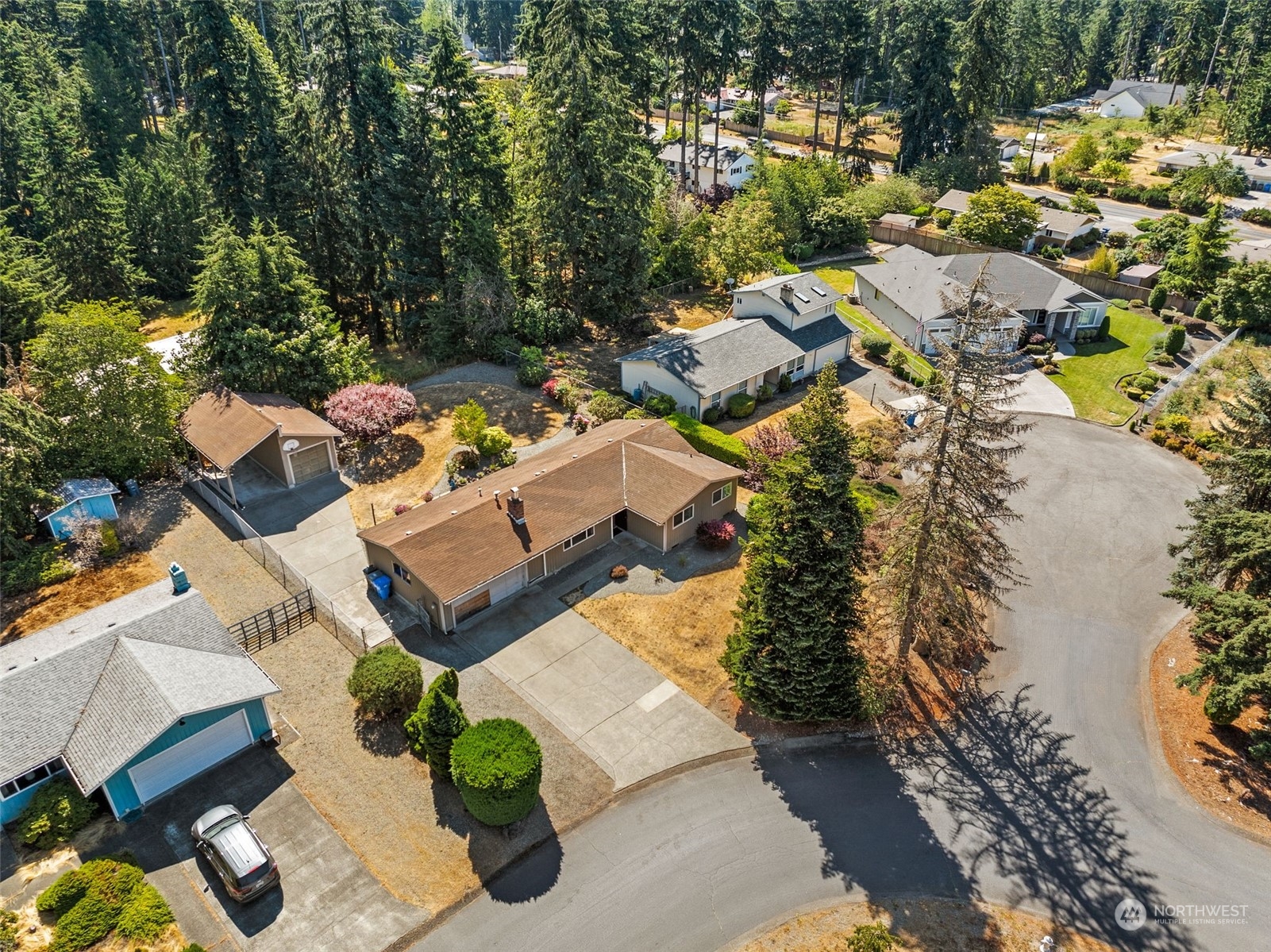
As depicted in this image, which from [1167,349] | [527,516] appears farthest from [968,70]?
[527,516]

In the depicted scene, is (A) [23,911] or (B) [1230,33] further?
(B) [1230,33]

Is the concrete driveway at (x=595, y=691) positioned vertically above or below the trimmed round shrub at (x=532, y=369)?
below

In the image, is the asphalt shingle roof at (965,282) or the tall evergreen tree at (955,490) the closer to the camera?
the tall evergreen tree at (955,490)

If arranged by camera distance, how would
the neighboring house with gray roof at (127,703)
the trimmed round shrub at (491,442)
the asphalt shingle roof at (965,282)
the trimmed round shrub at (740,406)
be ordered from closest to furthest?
the neighboring house with gray roof at (127,703)
the trimmed round shrub at (491,442)
the trimmed round shrub at (740,406)
the asphalt shingle roof at (965,282)

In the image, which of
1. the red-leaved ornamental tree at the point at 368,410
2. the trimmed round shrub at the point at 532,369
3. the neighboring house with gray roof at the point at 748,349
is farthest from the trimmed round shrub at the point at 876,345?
the red-leaved ornamental tree at the point at 368,410

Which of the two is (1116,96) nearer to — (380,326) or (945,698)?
(380,326)

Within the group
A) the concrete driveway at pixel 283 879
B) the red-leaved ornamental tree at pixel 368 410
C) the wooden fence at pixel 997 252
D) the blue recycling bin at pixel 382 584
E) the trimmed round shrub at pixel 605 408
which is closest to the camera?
the concrete driveway at pixel 283 879

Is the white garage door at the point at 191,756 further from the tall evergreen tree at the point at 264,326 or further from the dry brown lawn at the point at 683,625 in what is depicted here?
the tall evergreen tree at the point at 264,326

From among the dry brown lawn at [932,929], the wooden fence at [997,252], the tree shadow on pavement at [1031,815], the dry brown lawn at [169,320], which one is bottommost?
the tree shadow on pavement at [1031,815]
